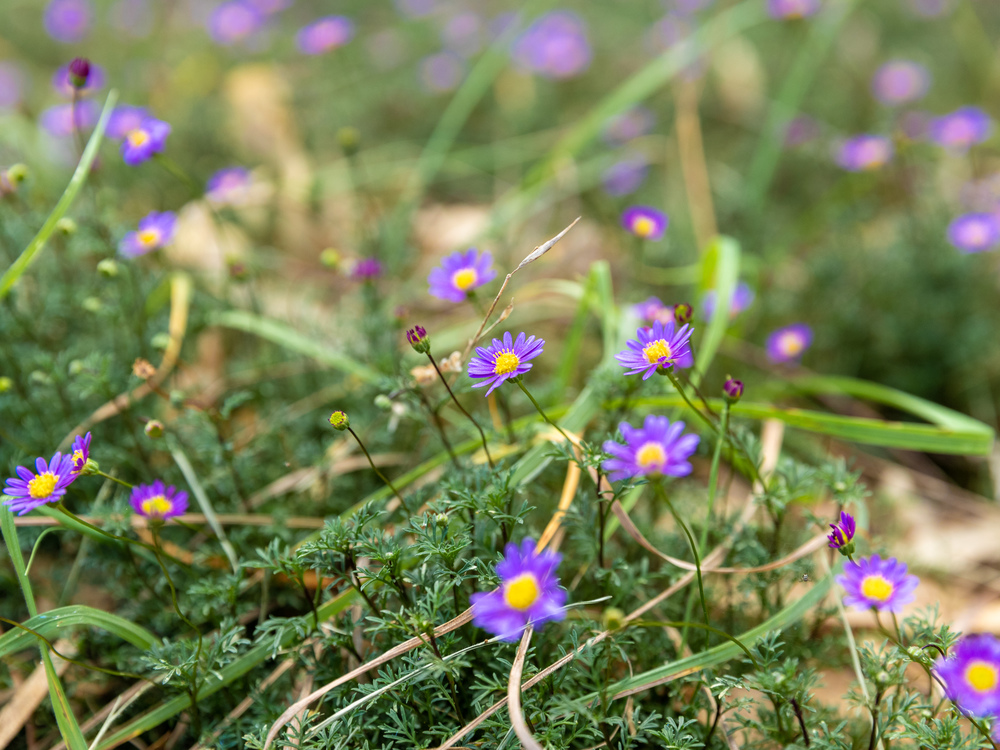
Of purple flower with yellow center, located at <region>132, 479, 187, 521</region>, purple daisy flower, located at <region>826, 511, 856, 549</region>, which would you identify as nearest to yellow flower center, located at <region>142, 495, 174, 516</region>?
purple flower with yellow center, located at <region>132, 479, 187, 521</region>

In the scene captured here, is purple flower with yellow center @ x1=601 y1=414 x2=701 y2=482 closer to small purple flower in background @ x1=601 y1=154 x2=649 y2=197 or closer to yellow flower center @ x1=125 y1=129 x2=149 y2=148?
yellow flower center @ x1=125 y1=129 x2=149 y2=148

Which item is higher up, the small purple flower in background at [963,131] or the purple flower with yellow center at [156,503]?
the small purple flower in background at [963,131]

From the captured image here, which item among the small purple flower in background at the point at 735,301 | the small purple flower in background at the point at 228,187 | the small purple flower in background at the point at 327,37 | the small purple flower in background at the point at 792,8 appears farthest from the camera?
the small purple flower in background at the point at 327,37

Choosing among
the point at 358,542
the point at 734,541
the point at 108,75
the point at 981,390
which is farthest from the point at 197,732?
the point at 108,75

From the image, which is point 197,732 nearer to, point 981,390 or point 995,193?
point 981,390

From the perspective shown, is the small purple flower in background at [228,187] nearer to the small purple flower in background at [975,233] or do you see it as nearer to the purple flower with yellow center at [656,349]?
the purple flower with yellow center at [656,349]

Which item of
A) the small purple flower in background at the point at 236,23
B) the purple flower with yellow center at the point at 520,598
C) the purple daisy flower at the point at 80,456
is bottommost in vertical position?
the purple flower with yellow center at the point at 520,598

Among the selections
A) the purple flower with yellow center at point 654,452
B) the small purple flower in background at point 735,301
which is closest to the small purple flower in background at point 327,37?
the small purple flower in background at point 735,301
